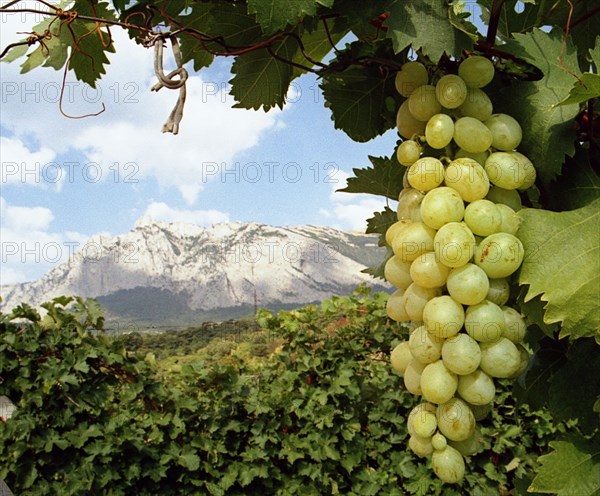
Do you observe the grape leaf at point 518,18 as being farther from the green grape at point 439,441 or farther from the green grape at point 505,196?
the green grape at point 439,441

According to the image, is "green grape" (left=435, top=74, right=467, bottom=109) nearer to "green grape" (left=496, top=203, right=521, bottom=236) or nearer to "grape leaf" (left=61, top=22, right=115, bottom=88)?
"green grape" (left=496, top=203, right=521, bottom=236)

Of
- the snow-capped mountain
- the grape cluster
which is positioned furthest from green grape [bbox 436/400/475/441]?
the snow-capped mountain

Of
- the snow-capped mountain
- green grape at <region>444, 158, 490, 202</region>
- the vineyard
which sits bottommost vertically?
the snow-capped mountain

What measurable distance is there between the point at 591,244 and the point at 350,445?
292 centimetres

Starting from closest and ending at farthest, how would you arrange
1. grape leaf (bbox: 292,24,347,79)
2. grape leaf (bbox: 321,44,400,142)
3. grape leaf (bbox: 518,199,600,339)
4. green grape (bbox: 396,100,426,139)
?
1. grape leaf (bbox: 518,199,600,339)
2. green grape (bbox: 396,100,426,139)
3. grape leaf (bbox: 321,44,400,142)
4. grape leaf (bbox: 292,24,347,79)

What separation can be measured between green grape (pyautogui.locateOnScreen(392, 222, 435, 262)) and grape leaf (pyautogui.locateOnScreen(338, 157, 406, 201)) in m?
0.29

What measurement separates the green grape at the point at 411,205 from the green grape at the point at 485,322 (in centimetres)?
16

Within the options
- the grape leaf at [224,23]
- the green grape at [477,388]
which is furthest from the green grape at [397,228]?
the grape leaf at [224,23]

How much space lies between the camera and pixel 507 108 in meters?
0.93

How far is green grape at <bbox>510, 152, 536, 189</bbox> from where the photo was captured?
85 centimetres

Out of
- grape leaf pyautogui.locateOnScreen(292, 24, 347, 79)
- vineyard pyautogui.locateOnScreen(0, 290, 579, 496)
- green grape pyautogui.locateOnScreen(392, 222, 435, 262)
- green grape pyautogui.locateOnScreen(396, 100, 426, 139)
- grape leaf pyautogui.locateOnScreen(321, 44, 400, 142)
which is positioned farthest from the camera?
vineyard pyautogui.locateOnScreen(0, 290, 579, 496)

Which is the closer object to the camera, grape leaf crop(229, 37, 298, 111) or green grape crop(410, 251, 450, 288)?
green grape crop(410, 251, 450, 288)

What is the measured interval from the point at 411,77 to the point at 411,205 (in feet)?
0.67

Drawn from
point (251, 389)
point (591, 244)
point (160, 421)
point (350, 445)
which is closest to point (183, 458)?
point (160, 421)
